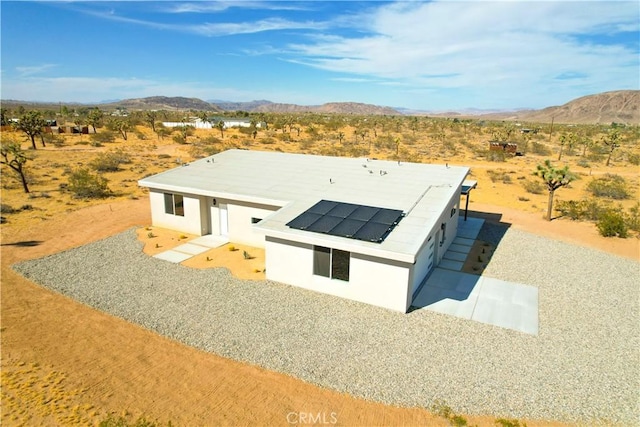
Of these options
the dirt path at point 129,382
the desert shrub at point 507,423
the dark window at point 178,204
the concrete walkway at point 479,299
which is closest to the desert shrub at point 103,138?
the dark window at point 178,204

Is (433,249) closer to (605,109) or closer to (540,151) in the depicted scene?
(540,151)

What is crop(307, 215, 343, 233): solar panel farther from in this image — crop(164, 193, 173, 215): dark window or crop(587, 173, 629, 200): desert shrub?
crop(587, 173, 629, 200): desert shrub

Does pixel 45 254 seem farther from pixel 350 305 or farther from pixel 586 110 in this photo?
pixel 586 110

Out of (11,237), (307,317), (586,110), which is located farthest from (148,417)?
(586,110)

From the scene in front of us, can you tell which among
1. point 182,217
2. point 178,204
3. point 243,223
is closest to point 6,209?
point 178,204

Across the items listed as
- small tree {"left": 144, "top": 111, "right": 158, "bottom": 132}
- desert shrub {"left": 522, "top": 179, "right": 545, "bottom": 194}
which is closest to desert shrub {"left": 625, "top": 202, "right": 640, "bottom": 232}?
desert shrub {"left": 522, "top": 179, "right": 545, "bottom": 194}
